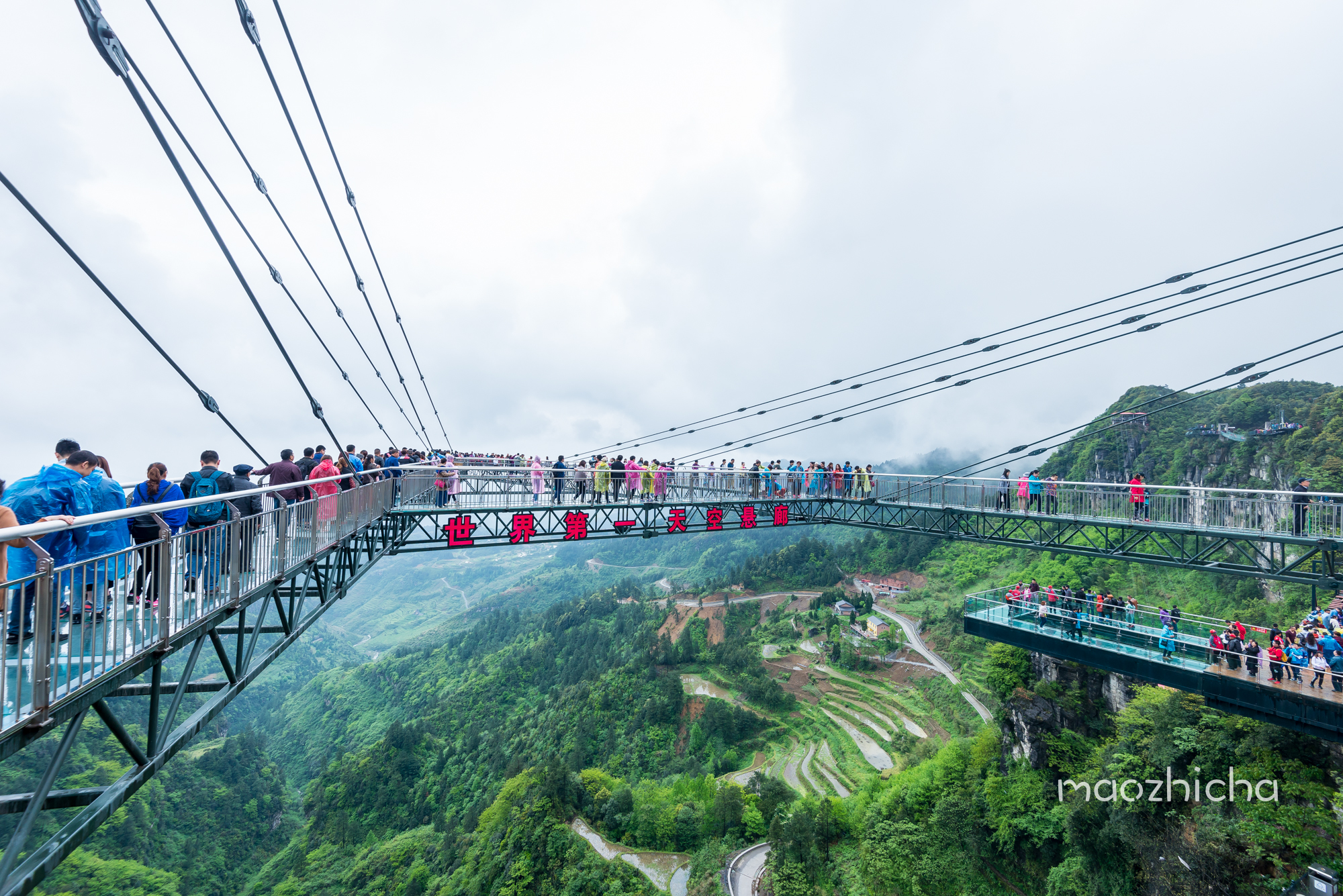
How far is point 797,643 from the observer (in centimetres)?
6262

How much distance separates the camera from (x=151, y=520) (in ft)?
16.6

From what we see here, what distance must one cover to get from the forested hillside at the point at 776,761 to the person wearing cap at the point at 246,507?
79.5 feet

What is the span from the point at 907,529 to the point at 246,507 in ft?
57.7

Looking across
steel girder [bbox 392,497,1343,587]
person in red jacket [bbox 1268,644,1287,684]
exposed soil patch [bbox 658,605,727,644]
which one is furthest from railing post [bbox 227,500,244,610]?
exposed soil patch [bbox 658,605,727,644]

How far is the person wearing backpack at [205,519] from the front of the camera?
491 centimetres

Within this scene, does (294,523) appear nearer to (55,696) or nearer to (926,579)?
(55,696)

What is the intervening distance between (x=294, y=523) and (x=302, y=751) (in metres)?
98.4

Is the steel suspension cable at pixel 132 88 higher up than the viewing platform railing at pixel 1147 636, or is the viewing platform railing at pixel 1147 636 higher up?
the steel suspension cable at pixel 132 88

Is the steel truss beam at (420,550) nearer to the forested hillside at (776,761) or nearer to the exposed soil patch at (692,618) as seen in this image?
the forested hillside at (776,761)

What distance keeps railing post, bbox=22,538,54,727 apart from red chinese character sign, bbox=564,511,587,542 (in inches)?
449

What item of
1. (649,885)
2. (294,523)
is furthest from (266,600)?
(649,885)

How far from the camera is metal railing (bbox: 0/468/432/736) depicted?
3266 mm

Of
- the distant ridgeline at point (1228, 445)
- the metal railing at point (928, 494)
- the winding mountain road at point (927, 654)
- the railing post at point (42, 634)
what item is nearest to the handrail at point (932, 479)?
the metal railing at point (928, 494)

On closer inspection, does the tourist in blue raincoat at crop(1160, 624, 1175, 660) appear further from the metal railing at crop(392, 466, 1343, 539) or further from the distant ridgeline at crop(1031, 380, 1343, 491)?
the distant ridgeline at crop(1031, 380, 1343, 491)
